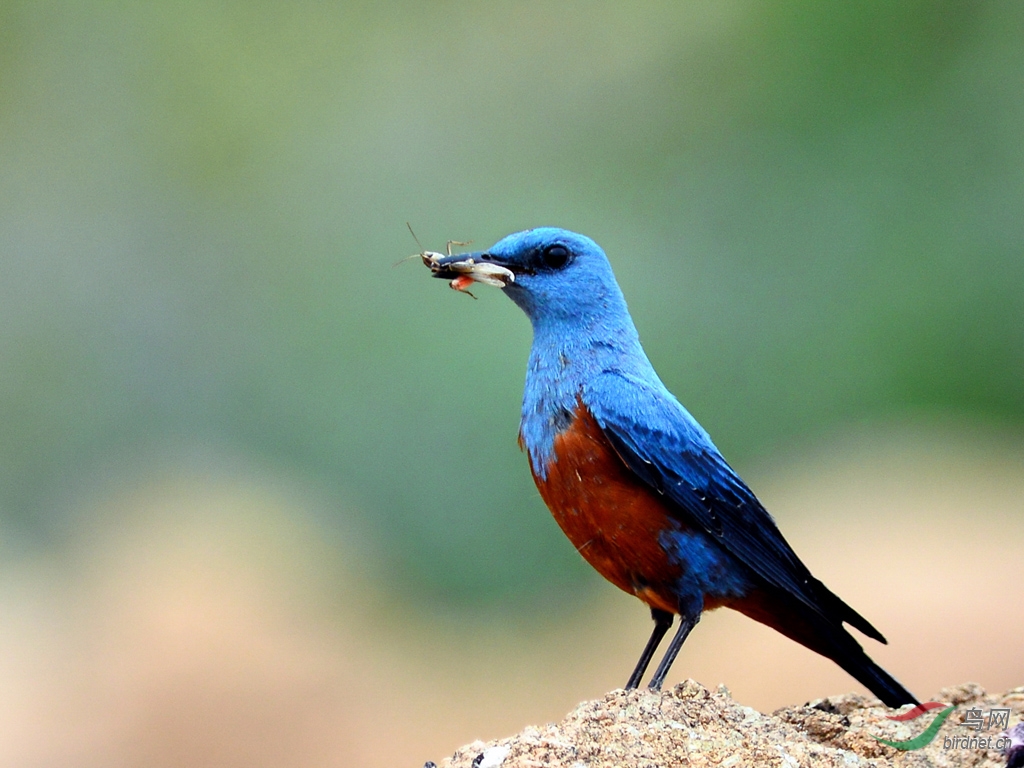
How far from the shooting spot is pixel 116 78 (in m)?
14.3

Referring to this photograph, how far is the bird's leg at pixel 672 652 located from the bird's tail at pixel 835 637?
0.27 metres

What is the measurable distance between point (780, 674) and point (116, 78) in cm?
1153

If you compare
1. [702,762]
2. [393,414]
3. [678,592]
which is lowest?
[702,762]

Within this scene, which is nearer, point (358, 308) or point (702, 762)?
point (702, 762)

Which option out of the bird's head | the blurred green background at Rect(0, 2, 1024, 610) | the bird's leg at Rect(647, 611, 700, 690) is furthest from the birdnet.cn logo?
the blurred green background at Rect(0, 2, 1024, 610)

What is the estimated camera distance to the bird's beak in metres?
4.41

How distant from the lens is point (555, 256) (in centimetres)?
453

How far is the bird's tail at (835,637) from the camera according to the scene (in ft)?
13.9

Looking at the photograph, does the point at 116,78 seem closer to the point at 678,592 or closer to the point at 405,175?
the point at 405,175

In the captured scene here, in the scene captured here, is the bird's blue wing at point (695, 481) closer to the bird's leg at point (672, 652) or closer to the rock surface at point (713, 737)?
the bird's leg at point (672, 652)

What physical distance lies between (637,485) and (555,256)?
1081 mm

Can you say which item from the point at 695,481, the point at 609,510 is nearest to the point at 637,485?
the point at 609,510

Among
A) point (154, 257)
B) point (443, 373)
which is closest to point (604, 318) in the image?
point (443, 373)

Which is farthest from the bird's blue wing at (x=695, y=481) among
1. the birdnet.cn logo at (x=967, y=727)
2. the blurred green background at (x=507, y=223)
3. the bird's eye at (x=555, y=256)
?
the blurred green background at (x=507, y=223)
